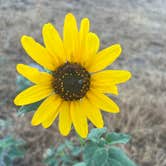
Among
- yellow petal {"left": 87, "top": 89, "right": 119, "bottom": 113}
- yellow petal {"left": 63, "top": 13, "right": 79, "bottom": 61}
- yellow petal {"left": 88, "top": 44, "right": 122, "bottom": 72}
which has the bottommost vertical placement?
yellow petal {"left": 87, "top": 89, "right": 119, "bottom": 113}

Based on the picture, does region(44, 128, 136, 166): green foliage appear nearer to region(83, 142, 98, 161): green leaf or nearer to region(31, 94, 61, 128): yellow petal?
region(83, 142, 98, 161): green leaf

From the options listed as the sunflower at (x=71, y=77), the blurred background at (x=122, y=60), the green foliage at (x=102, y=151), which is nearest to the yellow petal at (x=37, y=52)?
the sunflower at (x=71, y=77)

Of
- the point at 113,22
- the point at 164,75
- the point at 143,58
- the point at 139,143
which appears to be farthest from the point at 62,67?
the point at 113,22

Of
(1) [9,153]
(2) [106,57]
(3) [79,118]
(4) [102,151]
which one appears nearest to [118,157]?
(4) [102,151]

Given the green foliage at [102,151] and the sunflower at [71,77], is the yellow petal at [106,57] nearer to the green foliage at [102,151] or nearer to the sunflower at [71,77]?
the sunflower at [71,77]

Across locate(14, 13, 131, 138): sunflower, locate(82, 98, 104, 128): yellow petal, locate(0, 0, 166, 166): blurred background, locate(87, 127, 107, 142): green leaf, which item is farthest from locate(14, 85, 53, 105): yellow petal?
locate(0, 0, 166, 166): blurred background

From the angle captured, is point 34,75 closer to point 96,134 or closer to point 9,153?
point 96,134

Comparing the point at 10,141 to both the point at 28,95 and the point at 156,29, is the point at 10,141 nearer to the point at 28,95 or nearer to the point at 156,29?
the point at 28,95
